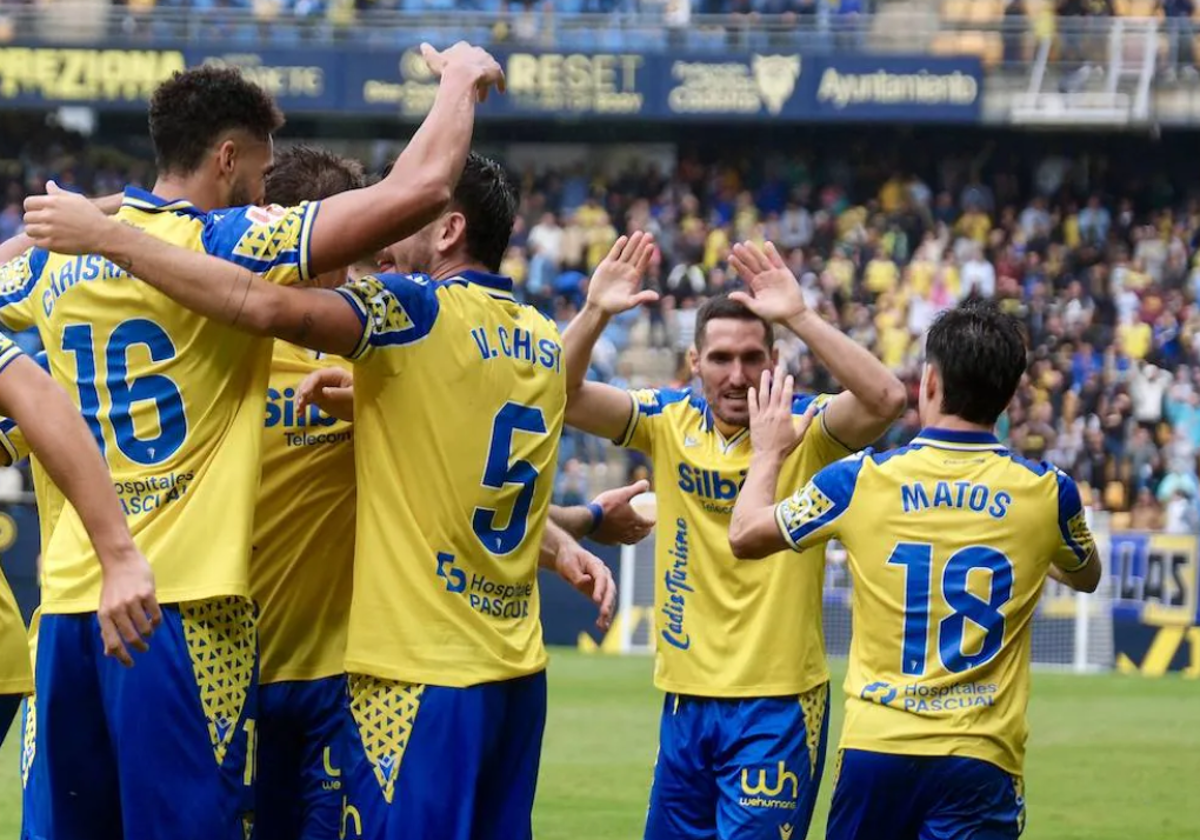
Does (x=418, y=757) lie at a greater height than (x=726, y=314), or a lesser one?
lesser

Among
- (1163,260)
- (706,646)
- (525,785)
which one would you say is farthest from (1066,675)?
(525,785)

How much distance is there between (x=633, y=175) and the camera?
106ft

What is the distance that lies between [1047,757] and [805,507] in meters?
9.10

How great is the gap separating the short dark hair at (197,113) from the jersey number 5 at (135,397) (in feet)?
1.67

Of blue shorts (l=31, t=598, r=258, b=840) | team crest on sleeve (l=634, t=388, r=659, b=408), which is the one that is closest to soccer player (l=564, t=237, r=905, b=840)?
team crest on sleeve (l=634, t=388, r=659, b=408)

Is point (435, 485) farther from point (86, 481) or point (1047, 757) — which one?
point (1047, 757)

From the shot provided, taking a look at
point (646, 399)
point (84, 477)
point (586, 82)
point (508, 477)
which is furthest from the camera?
point (586, 82)

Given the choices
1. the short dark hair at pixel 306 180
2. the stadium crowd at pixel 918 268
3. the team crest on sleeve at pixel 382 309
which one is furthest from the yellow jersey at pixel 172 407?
the stadium crowd at pixel 918 268

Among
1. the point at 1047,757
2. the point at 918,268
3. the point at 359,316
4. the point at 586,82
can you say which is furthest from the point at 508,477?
the point at 586,82

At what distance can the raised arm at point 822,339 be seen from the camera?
665cm

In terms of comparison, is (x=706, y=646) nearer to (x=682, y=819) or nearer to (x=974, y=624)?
(x=682, y=819)

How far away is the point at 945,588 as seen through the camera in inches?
227

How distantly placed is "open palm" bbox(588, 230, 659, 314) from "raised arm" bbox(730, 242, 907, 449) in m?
0.32

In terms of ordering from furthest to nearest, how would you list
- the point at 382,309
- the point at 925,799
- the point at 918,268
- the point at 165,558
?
the point at 918,268 → the point at 925,799 → the point at 382,309 → the point at 165,558
